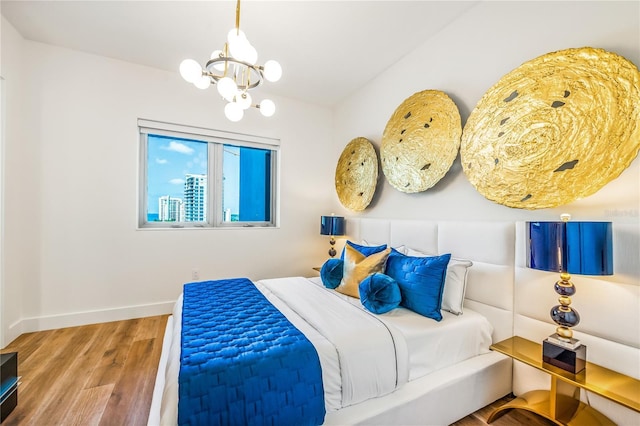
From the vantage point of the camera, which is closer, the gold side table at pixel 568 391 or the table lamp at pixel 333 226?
the gold side table at pixel 568 391

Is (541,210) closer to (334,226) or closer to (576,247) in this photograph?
(576,247)

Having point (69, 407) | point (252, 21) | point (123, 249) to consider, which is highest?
point (252, 21)

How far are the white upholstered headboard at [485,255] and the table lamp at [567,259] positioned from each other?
360 millimetres

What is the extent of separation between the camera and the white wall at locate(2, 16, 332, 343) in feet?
8.16

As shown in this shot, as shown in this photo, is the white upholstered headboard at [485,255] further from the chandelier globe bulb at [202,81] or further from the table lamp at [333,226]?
the chandelier globe bulb at [202,81]

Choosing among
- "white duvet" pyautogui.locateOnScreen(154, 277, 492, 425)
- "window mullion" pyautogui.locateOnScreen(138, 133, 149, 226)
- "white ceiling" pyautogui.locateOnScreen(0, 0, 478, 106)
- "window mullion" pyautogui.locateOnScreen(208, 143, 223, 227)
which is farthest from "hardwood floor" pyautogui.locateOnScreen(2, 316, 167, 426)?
"white ceiling" pyautogui.locateOnScreen(0, 0, 478, 106)

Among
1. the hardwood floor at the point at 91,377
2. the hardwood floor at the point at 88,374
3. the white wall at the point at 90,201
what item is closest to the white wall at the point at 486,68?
the hardwood floor at the point at 91,377

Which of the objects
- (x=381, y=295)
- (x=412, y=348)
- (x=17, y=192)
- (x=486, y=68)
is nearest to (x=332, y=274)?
(x=381, y=295)

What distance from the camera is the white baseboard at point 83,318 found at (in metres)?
2.46

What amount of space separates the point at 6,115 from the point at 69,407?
7.81 feet

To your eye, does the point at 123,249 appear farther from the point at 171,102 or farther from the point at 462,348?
the point at 462,348

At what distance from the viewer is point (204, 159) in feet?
11.1

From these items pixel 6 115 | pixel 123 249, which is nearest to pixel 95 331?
pixel 123 249

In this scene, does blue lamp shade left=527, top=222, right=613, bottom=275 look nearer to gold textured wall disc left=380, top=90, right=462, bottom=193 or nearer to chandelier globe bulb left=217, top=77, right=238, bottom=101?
gold textured wall disc left=380, top=90, right=462, bottom=193
